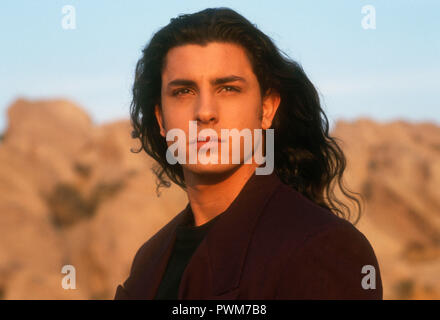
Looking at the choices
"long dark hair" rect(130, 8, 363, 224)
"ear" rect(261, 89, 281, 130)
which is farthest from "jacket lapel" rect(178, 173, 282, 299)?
"long dark hair" rect(130, 8, 363, 224)

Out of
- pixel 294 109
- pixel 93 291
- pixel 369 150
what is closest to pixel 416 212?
pixel 369 150

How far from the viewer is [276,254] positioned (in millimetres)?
2037

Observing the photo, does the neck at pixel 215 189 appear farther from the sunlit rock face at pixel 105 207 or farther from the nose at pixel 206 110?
the sunlit rock face at pixel 105 207

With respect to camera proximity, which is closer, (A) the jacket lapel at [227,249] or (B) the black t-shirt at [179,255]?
(A) the jacket lapel at [227,249]

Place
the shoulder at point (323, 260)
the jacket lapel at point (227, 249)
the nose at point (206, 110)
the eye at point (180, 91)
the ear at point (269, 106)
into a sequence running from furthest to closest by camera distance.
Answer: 1. the ear at point (269, 106)
2. the eye at point (180, 91)
3. the nose at point (206, 110)
4. the jacket lapel at point (227, 249)
5. the shoulder at point (323, 260)

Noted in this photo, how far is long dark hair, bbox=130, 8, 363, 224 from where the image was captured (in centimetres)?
257

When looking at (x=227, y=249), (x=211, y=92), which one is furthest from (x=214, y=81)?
(x=227, y=249)

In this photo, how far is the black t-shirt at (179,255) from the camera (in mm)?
2420

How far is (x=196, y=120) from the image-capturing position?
237 cm

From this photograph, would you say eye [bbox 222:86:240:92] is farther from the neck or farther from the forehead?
the neck

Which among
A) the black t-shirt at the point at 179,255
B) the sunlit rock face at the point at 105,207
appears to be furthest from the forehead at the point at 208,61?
the sunlit rock face at the point at 105,207

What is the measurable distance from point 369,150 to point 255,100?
80.9 ft
